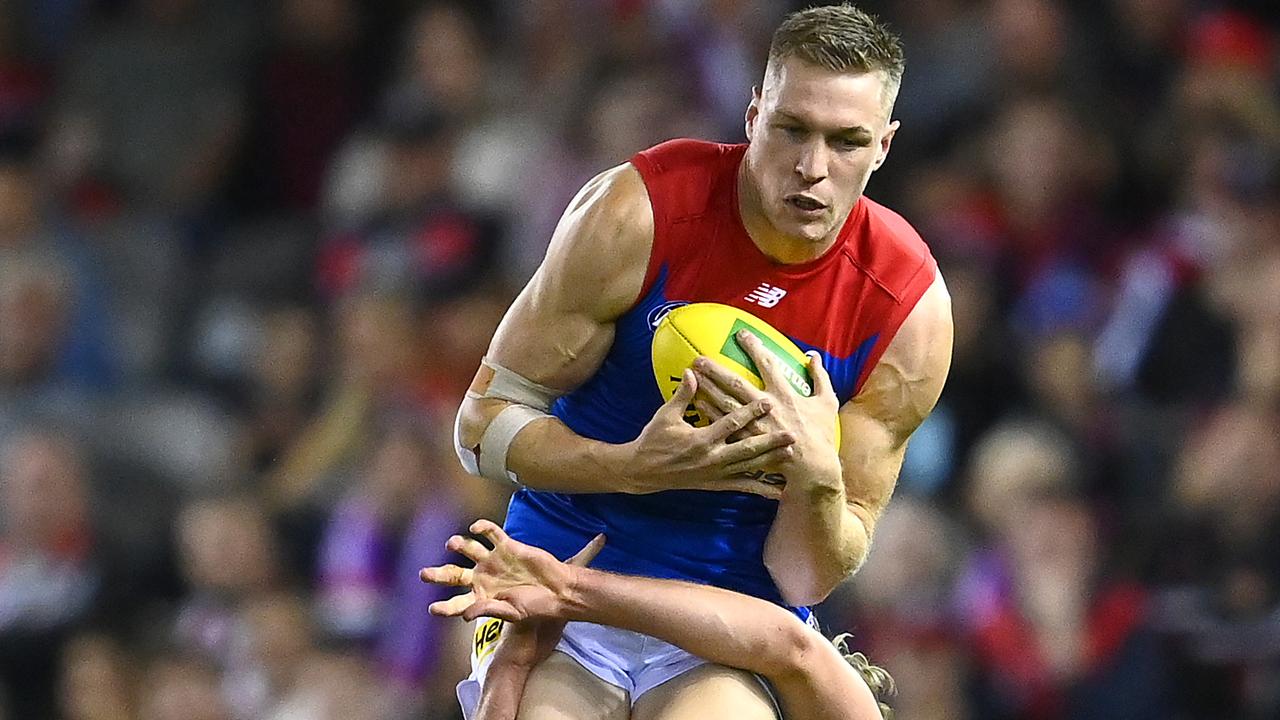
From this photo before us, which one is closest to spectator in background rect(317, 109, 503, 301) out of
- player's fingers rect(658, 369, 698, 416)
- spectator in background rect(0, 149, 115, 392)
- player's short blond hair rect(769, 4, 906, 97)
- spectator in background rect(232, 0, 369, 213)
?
spectator in background rect(232, 0, 369, 213)

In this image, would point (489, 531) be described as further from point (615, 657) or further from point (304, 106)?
point (304, 106)

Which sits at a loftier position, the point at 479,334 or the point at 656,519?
the point at 656,519

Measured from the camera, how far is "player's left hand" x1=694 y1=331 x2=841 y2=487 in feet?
12.4

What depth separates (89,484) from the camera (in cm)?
809

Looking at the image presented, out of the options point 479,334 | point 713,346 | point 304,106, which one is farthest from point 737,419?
point 304,106

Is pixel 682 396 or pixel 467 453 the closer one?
pixel 682 396

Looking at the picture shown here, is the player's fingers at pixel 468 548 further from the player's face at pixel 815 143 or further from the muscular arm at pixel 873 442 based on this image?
the player's face at pixel 815 143

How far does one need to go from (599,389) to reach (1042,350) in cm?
323

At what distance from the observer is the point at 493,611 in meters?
3.94

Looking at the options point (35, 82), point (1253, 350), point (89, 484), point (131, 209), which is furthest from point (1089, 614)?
point (35, 82)

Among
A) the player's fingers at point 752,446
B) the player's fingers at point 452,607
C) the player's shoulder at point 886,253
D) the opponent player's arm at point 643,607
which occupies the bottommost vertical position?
the opponent player's arm at point 643,607

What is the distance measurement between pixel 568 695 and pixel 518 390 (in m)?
0.60

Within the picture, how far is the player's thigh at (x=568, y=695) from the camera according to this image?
403 centimetres

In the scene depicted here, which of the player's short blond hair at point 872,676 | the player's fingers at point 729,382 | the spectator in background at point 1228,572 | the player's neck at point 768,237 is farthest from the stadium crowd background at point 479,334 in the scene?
the player's fingers at point 729,382
